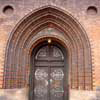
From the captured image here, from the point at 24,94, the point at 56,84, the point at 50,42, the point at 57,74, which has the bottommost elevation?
the point at 24,94

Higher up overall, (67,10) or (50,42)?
(67,10)

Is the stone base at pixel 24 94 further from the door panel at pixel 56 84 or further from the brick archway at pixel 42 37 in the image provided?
the door panel at pixel 56 84

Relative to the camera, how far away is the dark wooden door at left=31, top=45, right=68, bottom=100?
6.83 m

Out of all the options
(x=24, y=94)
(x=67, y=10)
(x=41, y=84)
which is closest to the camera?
(x=24, y=94)

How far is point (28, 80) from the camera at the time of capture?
21.4 feet

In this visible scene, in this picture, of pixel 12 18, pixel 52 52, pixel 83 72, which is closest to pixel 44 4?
pixel 12 18

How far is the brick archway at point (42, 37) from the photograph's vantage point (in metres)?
5.93

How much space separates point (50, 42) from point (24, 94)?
252 cm

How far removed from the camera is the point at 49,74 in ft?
22.9

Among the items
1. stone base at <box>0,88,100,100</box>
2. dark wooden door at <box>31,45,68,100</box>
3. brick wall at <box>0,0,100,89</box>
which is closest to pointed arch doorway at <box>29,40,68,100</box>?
dark wooden door at <box>31,45,68,100</box>

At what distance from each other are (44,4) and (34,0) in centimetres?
47

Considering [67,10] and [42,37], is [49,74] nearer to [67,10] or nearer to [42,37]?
[42,37]

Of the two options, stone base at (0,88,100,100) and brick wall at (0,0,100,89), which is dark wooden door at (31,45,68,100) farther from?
brick wall at (0,0,100,89)

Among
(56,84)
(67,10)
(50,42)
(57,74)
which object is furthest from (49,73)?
(67,10)
